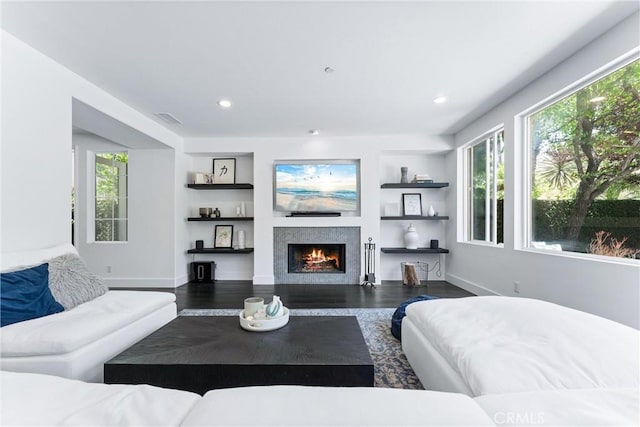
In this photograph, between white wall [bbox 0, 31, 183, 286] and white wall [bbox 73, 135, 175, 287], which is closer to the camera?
white wall [bbox 0, 31, 183, 286]

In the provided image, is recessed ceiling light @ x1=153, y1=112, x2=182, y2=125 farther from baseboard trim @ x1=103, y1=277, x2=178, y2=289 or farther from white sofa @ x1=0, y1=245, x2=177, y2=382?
baseboard trim @ x1=103, y1=277, x2=178, y2=289

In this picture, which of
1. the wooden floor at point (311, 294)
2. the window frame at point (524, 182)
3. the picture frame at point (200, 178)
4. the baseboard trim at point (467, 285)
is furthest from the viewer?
the picture frame at point (200, 178)

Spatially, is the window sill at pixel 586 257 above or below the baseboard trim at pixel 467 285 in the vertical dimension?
Result: above

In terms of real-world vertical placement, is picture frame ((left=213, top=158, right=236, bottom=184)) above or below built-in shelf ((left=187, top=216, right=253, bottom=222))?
above

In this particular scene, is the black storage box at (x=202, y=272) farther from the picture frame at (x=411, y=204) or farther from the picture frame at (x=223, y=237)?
the picture frame at (x=411, y=204)

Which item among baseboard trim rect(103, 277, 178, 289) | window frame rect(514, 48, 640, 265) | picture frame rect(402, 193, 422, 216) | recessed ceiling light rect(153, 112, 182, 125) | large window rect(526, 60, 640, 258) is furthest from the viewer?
picture frame rect(402, 193, 422, 216)

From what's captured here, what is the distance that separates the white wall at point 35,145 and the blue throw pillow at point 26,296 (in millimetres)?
537

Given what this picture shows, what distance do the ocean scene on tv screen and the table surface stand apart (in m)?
2.87

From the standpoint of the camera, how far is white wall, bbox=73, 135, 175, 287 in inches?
170

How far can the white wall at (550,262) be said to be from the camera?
1948 millimetres

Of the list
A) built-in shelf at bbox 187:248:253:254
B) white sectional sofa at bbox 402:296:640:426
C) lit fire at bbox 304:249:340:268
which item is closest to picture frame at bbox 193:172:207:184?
built-in shelf at bbox 187:248:253:254

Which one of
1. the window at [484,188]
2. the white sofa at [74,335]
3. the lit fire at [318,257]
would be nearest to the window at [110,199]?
the white sofa at [74,335]

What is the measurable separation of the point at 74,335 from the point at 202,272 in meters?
3.28

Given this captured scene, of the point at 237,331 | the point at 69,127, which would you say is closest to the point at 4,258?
the point at 69,127
